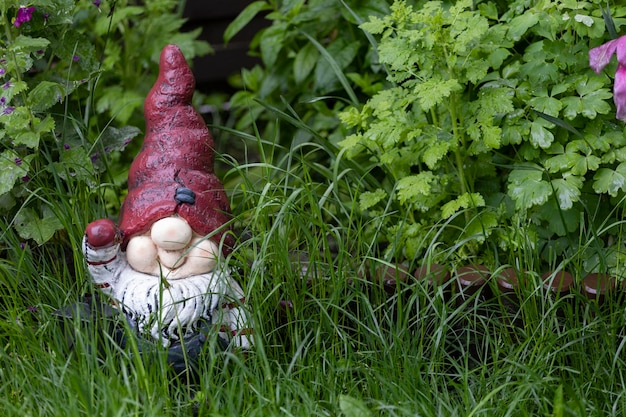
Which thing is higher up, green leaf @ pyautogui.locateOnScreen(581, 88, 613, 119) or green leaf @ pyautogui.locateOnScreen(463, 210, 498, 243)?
green leaf @ pyautogui.locateOnScreen(581, 88, 613, 119)

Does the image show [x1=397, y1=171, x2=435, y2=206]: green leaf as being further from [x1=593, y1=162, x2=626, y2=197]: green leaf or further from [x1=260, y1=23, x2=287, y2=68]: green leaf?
[x1=260, y1=23, x2=287, y2=68]: green leaf

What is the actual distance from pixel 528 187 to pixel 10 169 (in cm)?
134

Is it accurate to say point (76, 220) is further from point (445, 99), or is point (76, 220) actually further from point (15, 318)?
point (445, 99)

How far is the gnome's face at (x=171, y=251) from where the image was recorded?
2021mm

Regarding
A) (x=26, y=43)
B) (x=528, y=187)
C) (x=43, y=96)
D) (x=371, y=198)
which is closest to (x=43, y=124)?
(x=43, y=96)

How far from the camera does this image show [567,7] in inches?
93.0

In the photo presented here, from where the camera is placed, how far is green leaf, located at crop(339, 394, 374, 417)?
174cm

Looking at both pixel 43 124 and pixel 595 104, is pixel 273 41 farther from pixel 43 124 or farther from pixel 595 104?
pixel 595 104

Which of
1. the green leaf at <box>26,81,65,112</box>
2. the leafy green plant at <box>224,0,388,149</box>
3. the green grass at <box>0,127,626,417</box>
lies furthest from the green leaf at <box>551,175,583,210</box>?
the green leaf at <box>26,81,65,112</box>

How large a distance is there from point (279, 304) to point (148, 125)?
0.55 meters

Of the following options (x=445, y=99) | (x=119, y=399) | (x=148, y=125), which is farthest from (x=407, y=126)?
(x=119, y=399)

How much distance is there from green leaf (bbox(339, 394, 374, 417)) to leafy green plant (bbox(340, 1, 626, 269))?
0.60m

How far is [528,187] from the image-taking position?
2.31 m

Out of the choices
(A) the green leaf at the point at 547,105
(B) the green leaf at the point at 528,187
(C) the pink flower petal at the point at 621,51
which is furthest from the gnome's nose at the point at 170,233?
(C) the pink flower petal at the point at 621,51
